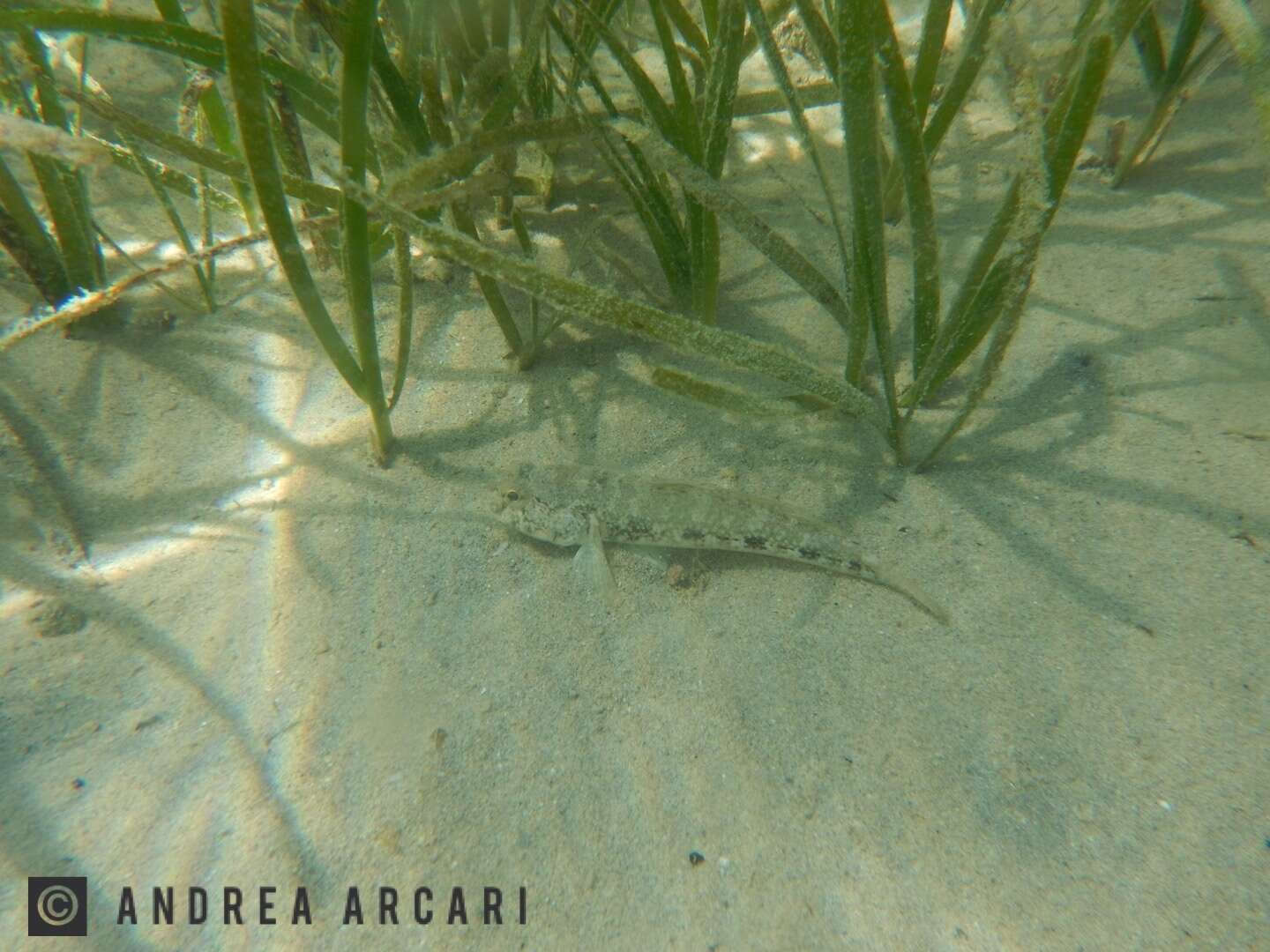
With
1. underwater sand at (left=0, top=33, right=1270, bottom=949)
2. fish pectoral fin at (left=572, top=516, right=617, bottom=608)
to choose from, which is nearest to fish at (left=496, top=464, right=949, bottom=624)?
fish pectoral fin at (left=572, top=516, right=617, bottom=608)

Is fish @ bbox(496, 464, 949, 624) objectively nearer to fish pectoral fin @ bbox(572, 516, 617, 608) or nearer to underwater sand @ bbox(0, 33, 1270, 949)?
fish pectoral fin @ bbox(572, 516, 617, 608)

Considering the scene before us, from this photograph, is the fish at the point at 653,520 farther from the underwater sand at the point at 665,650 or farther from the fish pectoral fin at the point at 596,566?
the underwater sand at the point at 665,650

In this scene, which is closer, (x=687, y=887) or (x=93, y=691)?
(x=687, y=887)

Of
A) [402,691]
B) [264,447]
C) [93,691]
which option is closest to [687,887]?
[402,691]

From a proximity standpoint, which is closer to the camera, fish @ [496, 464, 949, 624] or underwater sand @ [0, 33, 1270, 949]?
underwater sand @ [0, 33, 1270, 949]

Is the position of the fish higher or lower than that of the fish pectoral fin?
higher

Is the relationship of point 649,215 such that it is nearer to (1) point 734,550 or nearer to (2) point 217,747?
(1) point 734,550

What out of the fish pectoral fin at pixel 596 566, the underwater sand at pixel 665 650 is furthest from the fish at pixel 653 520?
the underwater sand at pixel 665 650
